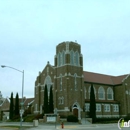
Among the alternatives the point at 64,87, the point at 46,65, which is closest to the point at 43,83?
the point at 46,65

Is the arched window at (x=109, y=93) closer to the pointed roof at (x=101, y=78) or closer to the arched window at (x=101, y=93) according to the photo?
the pointed roof at (x=101, y=78)

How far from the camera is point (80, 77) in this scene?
205ft

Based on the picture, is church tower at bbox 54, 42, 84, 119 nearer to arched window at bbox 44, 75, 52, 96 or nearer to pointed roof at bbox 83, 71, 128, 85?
arched window at bbox 44, 75, 52, 96

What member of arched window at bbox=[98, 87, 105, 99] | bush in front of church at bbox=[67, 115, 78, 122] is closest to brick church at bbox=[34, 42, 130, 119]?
arched window at bbox=[98, 87, 105, 99]

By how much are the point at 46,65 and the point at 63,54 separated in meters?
7.81

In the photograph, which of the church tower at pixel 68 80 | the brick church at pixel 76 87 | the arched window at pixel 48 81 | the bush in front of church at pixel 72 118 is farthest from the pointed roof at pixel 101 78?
the bush in front of church at pixel 72 118

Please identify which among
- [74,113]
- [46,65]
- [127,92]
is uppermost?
[46,65]

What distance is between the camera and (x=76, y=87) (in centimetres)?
Answer: 6059

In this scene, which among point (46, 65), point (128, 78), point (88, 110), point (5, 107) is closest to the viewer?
point (88, 110)

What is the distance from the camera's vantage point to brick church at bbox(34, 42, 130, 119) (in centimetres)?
5934

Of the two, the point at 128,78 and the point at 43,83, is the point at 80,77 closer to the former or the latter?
the point at 43,83

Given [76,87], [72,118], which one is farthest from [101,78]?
[72,118]

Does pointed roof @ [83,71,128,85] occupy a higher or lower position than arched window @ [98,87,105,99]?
higher

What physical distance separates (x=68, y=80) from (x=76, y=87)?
122 inches
